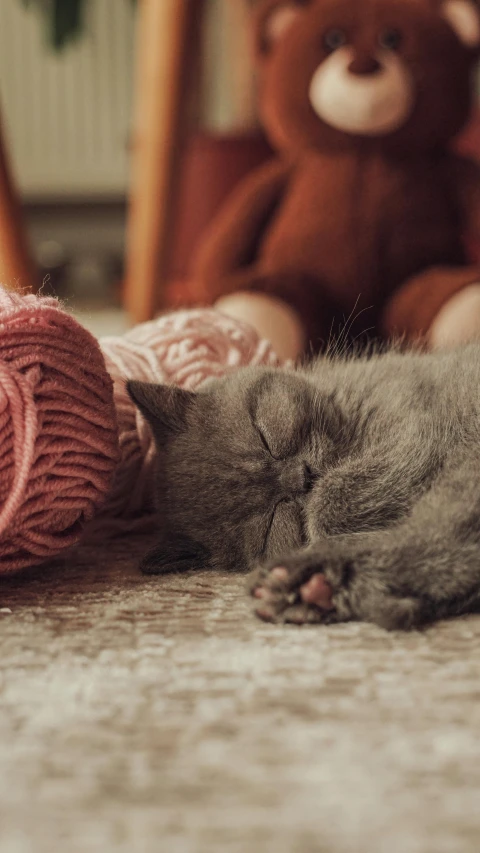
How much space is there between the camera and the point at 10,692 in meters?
0.55

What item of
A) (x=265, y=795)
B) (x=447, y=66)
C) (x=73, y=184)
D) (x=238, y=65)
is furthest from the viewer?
(x=73, y=184)

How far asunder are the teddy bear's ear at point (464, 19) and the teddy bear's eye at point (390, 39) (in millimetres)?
118

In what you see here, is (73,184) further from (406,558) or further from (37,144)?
(406,558)

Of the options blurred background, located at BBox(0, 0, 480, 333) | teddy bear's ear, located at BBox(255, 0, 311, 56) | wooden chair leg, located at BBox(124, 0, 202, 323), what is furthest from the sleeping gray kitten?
blurred background, located at BBox(0, 0, 480, 333)

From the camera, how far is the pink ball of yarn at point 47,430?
69cm

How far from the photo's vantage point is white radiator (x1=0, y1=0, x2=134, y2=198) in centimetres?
A: 324

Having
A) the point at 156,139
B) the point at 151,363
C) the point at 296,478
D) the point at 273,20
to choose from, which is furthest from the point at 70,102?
the point at 296,478

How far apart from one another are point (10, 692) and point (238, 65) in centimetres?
278

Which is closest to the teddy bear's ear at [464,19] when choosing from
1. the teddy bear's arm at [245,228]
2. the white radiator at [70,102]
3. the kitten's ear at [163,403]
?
the teddy bear's arm at [245,228]

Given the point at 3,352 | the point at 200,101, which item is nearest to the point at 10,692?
the point at 3,352

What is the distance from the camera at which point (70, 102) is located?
335cm

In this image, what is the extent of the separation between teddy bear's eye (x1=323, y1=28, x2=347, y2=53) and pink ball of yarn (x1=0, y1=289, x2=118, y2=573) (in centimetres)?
94

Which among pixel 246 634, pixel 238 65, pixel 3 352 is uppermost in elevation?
pixel 238 65

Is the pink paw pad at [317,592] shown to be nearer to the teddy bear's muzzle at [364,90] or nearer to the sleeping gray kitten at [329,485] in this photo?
the sleeping gray kitten at [329,485]
